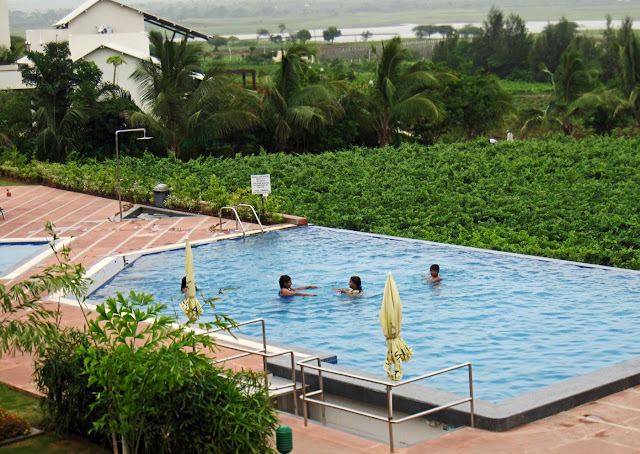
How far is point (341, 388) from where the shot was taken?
10.4 metres

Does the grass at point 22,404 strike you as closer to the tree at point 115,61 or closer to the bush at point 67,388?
the bush at point 67,388

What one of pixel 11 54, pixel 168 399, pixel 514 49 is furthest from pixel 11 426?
pixel 514 49

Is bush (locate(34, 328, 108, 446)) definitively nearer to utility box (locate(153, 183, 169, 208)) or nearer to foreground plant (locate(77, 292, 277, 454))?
foreground plant (locate(77, 292, 277, 454))

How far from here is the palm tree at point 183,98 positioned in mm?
32750

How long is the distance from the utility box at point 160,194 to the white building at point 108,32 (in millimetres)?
21842

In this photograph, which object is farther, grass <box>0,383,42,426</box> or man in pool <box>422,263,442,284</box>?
man in pool <box>422,263,442,284</box>

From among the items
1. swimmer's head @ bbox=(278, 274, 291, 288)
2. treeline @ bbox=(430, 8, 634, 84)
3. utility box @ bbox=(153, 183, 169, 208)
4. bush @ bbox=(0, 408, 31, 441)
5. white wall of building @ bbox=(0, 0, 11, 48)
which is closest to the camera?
bush @ bbox=(0, 408, 31, 441)

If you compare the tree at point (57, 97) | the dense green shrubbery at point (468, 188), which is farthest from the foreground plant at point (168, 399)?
the tree at point (57, 97)

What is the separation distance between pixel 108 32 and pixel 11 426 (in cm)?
4419

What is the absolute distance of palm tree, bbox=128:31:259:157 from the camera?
3275 centimetres

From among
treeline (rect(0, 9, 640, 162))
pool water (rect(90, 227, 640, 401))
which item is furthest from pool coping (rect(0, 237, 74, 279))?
treeline (rect(0, 9, 640, 162))

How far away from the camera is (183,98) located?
3341cm

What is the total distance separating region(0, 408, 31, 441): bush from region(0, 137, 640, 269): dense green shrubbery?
1140cm

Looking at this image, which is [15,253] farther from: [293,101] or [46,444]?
[293,101]
